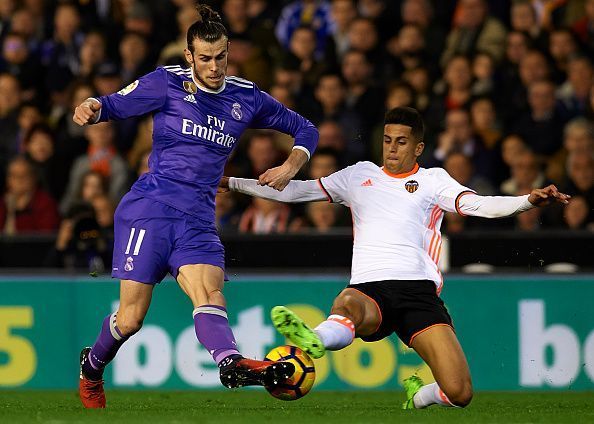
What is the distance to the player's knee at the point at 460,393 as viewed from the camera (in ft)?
30.2

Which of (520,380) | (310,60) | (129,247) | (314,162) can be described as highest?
(310,60)

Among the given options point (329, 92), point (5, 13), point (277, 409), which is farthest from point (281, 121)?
point (5, 13)

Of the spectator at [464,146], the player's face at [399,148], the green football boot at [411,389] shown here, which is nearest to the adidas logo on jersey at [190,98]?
the player's face at [399,148]

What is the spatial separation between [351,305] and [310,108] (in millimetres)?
6036

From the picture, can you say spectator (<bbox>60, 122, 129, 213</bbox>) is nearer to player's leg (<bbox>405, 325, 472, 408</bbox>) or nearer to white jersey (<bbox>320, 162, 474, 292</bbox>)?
white jersey (<bbox>320, 162, 474, 292</bbox>)

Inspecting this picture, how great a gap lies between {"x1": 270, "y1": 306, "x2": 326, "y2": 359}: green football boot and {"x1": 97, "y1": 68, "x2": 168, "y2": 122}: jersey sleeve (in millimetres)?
1611

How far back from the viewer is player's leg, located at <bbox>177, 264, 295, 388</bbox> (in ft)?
27.1

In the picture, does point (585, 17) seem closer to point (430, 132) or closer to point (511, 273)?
point (430, 132)

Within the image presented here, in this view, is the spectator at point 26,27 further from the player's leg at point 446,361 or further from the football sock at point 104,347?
the player's leg at point 446,361

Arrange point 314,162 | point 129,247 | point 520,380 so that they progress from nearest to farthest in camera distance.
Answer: point 129,247 → point 520,380 → point 314,162

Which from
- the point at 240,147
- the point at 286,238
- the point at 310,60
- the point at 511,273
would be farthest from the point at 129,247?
the point at 310,60

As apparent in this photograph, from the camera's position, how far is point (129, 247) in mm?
9086

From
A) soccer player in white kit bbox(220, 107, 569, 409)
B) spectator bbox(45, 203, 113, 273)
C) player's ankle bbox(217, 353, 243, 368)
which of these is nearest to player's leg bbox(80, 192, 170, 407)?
soccer player in white kit bbox(220, 107, 569, 409)

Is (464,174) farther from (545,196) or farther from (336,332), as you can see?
(336,332)
